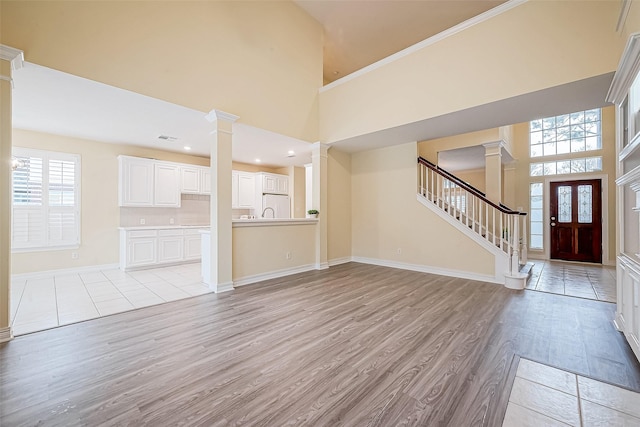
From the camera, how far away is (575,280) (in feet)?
14.8

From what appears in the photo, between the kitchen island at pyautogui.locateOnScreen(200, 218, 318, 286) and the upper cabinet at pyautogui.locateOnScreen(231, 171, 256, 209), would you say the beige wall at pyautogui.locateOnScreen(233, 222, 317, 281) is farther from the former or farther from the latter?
the upper cabinet at pyautogui.locateOnScreen(231, 171, 256, 209)

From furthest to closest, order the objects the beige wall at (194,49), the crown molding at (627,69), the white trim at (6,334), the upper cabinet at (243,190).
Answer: the upper cabinet at (243,190) → the beige wall at (194,49) → the white trim at (6,334) → the crown molding at (627,69)

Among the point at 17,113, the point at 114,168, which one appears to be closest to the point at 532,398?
the point at 17,113

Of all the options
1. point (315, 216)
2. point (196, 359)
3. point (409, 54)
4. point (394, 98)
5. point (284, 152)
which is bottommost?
point (196, 359)

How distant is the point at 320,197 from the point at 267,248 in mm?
1583

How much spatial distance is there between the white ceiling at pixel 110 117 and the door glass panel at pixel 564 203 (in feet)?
21.3

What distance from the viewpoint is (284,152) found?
6.08 metres

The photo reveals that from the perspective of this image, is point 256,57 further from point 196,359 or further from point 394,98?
point 196,359

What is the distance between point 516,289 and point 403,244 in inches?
79.9

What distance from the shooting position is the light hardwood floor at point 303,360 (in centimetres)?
150

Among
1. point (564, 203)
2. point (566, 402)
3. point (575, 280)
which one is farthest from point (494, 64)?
point (564, 203)

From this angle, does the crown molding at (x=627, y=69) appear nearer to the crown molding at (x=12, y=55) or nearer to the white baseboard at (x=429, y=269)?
the white baseboard at (x=429, y=269)

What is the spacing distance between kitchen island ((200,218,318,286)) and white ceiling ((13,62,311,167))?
1.67 metres

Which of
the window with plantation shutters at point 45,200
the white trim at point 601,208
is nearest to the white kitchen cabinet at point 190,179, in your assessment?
the window with plantation shutters at point 45,200
